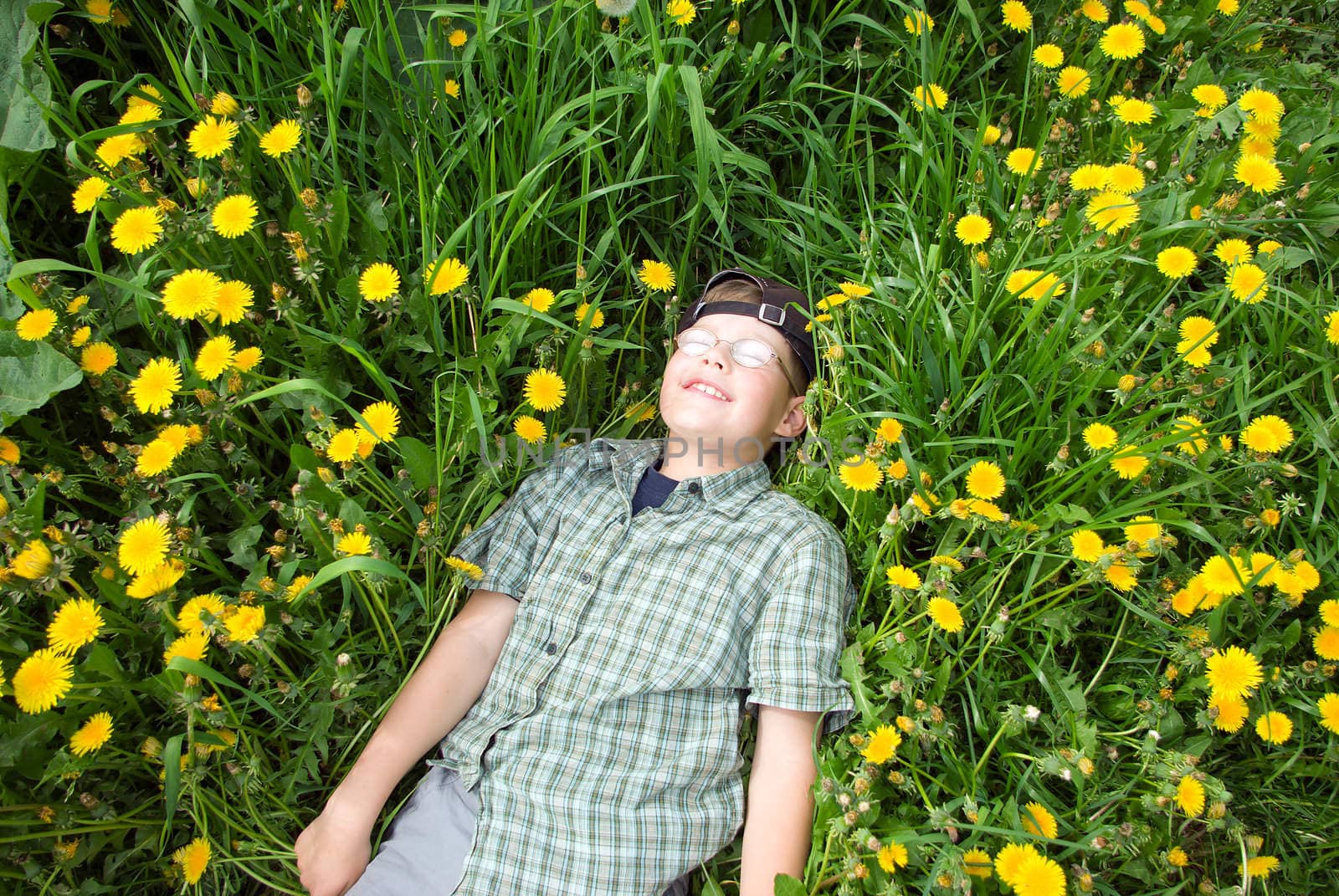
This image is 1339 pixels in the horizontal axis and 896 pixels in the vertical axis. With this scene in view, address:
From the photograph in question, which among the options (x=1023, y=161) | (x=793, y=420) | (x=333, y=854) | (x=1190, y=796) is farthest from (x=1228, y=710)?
(x=333, y=854)

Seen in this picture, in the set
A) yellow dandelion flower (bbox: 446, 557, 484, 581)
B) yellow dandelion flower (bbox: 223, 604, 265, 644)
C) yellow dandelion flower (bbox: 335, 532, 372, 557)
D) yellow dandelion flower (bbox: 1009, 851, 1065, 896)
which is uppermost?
yellow dandelion flower (bbox: 335, 532, 372, 557)

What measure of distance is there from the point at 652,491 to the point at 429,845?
862 millimetres

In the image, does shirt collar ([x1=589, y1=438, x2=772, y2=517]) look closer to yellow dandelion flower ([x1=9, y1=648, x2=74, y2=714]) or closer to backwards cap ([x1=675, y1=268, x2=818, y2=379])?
backwards cap ([x1=675, y1=268, x2=818, y2=379])

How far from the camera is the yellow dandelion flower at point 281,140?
5.82 feet

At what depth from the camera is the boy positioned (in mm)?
1558

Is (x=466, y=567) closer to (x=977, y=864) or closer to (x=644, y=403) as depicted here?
(x=644, y=403)

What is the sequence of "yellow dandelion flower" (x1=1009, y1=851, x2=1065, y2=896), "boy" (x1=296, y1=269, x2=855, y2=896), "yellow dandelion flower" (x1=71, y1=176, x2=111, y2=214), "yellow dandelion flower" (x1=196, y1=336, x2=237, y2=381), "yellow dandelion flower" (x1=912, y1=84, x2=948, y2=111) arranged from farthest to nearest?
"yellow dandelion flower" (x1=912, y1=84, x2=948, y2=111), "yellow dandelion flower" (x1=71, y1=176, x2=111, y2=214), "yellow dandelion flower" (x1=196, y1=336, x2=237, y2=381), "boy" (x1=296, y1=269, x2=855, y2=896), "yellow dandelion flower" (x1=1009, y1=851, x2=1065, y2=896)

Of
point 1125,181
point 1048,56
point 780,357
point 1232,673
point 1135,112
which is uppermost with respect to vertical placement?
point 1048,56

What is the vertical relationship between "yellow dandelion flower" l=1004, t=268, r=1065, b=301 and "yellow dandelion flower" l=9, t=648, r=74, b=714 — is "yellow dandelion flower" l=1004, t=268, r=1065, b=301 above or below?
above

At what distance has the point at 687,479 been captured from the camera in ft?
6.19

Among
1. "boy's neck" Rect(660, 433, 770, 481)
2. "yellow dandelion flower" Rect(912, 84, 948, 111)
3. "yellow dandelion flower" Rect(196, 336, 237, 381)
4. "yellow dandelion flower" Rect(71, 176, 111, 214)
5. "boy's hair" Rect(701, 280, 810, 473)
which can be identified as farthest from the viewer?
"yellow dandelion flower" Rect(912, 84, 948, 111)

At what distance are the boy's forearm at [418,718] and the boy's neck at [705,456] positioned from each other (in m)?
0.60

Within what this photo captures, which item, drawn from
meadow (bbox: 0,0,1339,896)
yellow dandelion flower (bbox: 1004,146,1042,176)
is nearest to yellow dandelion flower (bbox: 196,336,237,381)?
meadow (bbox: 0,0,1339,896)

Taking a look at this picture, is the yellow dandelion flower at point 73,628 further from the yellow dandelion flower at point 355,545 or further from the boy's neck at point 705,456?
the boy's neck at point 705,456
